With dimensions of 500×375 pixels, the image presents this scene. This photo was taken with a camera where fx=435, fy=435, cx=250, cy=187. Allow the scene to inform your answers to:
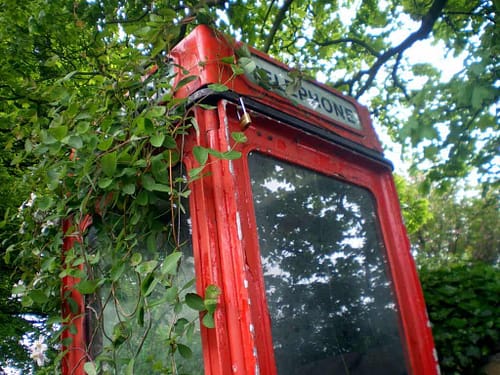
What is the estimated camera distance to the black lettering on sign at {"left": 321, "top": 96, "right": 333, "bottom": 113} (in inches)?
96.2

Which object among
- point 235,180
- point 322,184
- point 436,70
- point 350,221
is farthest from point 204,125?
point 436,70

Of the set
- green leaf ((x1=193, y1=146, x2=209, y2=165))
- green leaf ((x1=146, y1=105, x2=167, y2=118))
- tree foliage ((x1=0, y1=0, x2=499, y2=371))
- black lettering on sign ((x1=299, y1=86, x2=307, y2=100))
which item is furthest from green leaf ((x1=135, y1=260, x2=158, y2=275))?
black lettering on sign ((x1=299, y1=86, x2=307, y2=100))

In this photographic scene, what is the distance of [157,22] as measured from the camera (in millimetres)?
1818

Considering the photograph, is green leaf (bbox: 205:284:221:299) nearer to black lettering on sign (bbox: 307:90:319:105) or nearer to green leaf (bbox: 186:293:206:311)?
green leaf (bbox: 186:293:206:311)

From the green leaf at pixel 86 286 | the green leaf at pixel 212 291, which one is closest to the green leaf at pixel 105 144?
the green leaf at pixel 86 286

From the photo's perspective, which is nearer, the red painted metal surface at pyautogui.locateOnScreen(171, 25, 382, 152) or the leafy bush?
the red painted metal surface at pyautogui.locateOnScreen(171, 25, 382, 152)

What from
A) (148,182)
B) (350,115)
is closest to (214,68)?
(148,182)

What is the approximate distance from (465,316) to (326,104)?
93.0 inches

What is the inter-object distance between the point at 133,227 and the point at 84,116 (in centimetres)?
50

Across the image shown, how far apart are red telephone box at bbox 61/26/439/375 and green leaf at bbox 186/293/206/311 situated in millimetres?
95

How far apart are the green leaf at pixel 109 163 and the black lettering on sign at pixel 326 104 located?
1285mm

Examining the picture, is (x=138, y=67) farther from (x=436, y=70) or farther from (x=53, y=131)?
(x=436, y=70)

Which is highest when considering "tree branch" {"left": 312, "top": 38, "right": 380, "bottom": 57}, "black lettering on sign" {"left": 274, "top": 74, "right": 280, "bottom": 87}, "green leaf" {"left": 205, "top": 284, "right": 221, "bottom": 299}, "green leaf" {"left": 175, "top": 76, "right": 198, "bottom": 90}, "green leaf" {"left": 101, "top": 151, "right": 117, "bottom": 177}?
"tree branch" {"left": 312, "top": 38, "right": 380, "bottom": 57}

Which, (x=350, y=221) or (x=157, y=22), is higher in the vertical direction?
(x=157, y=22)
